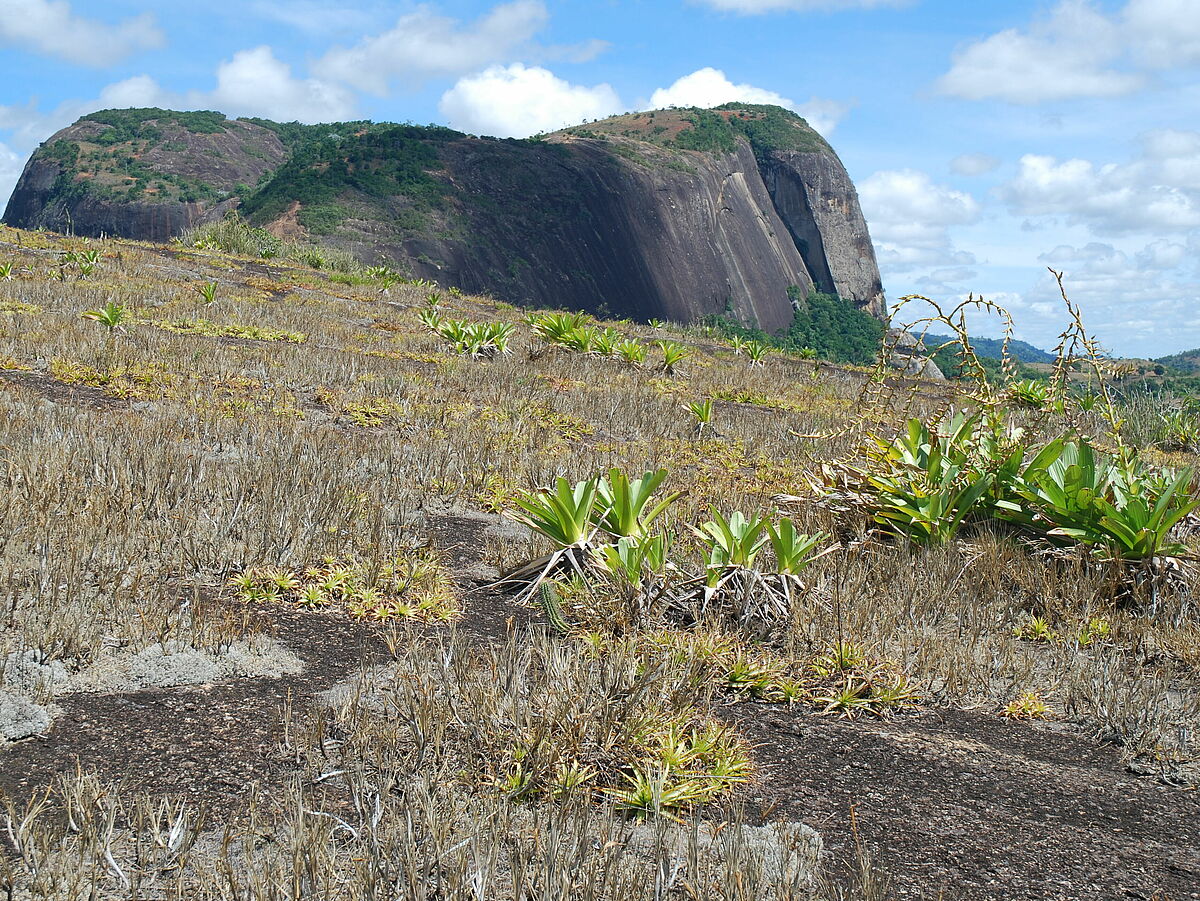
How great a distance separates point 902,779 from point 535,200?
202 ft

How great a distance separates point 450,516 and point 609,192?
64.3m

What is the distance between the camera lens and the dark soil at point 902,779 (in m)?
2.25

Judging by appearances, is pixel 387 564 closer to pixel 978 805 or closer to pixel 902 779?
pixel 902 779

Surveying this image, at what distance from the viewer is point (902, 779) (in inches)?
107

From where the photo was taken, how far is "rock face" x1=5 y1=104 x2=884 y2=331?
52312mm

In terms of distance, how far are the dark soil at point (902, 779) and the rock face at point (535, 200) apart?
4376 centimetres

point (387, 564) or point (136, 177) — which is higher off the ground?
point (136, 177)

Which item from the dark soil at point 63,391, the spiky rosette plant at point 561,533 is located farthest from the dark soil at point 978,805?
the dark soil at point 63,391

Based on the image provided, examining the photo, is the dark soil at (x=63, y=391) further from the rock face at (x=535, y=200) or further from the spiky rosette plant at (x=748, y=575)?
the rock face at (x=535, y=200)

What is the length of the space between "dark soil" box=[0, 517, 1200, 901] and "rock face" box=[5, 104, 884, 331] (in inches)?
1723

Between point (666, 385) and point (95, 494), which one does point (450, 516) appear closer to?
point (95, 494)

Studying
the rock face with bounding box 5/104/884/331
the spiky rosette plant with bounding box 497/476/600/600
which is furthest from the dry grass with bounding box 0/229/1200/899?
the rock face with bounding box 5/104/884/331

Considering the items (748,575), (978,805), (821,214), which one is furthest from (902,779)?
(821,214)

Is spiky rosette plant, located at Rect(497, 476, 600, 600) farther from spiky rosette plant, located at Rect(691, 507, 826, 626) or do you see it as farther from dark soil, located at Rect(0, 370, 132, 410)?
dark soil, located at Rect(0, 370, 132, 410)
